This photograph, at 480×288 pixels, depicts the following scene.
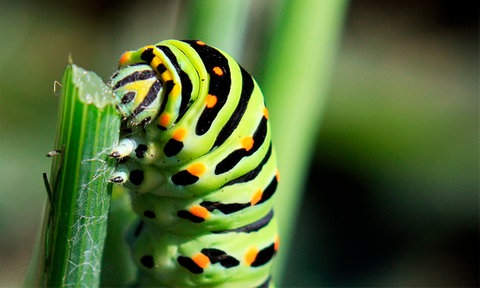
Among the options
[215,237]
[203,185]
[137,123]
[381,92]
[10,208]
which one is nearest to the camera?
[137,123]

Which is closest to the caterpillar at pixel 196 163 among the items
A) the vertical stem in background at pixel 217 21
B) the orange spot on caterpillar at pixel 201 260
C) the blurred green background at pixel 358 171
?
the orange spot on caterpillar at pixel 201 260

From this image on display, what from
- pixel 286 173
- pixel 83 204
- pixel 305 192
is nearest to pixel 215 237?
pixel 286 173

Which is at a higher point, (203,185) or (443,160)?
(203,185)

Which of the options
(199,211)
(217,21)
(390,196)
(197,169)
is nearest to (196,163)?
(197,169)

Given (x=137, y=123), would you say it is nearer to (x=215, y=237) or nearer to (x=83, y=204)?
(x=83, y=204)

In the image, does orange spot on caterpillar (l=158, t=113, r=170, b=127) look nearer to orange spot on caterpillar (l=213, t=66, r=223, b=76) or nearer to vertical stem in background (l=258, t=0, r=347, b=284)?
orange spot on caterpillar (l=213, t=66, r=223, b=76)

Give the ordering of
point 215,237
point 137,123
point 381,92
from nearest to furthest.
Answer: point 137,123
point 215,237
point 381,92
